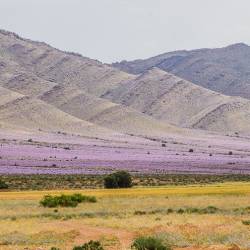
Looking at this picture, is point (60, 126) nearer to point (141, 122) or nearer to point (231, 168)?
point (141, 122)

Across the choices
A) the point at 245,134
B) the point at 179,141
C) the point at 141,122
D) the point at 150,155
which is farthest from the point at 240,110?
the point at 150,155

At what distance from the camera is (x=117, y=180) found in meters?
54.9

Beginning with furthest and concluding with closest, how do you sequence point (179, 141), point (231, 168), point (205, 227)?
point (179, 141)
point (231, 168)
point (205, 227)

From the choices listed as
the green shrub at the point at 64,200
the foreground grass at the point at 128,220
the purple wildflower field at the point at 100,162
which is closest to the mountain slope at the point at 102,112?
the purple wildflower field at the point at 100,162

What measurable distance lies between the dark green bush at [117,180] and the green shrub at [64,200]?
13.5 metres

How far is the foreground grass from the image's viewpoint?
2564cm

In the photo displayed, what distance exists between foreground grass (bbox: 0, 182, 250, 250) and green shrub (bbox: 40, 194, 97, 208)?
1.88ft

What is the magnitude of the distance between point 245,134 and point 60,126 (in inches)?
2123

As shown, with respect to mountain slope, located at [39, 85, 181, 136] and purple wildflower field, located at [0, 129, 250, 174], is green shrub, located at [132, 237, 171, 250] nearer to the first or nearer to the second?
purple wildflower field, located at [0, 129, 250, 174]

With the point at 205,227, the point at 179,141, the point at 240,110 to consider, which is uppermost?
the point at 240,110

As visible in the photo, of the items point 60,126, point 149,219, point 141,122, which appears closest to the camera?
point 149,219

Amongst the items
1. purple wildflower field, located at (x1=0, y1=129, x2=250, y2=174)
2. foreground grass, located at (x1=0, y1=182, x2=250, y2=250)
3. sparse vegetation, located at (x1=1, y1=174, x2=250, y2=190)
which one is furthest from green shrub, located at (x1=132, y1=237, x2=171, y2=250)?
purple wildflower field, located at (x1=0, y1=129, x2=250, y2=174)

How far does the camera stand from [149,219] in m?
32.3

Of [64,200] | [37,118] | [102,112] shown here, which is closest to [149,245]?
[64,200]
